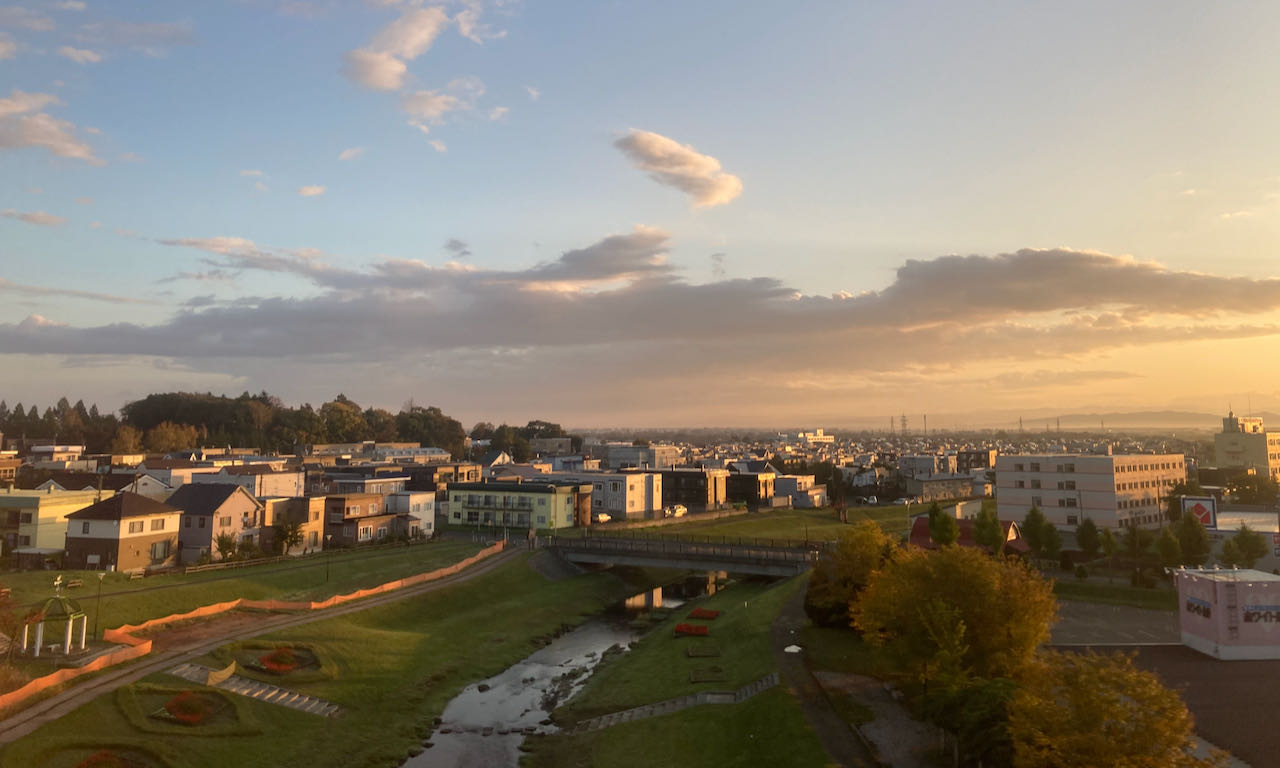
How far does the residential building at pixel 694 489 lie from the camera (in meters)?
137

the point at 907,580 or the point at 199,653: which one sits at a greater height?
the point at 907,580

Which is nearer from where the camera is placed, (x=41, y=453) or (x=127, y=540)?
(x=127, y=540)

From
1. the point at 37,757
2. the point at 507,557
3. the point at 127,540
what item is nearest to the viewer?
the point at 37,757

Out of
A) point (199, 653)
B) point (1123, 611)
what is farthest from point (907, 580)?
point (199, 653)

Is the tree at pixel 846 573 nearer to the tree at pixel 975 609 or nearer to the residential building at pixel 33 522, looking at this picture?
the tree at pixel 975 609

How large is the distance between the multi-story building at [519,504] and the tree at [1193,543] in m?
72.0

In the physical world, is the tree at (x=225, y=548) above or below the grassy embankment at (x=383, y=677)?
above

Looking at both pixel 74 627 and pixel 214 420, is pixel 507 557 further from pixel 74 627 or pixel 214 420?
pixel 214 420

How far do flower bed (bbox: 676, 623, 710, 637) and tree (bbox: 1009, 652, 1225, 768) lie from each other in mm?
37359

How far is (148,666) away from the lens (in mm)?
40375

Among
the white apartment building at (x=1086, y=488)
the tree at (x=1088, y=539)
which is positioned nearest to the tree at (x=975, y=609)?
the tree at (x=1088, y=539)

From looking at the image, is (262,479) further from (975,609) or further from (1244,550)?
(1244,550)

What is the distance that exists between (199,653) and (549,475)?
8676cm

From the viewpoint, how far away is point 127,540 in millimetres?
65750
